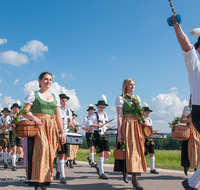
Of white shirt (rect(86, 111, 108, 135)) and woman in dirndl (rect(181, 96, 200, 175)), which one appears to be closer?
woman in dirndl (rect(181, 96, 200, 175))

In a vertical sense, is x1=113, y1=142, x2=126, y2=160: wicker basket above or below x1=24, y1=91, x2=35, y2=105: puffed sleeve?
below

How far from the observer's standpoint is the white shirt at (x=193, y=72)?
2.89 m

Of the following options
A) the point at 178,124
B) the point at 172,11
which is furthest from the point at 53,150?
the point at 178,124

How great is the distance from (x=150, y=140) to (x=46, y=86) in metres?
5.07

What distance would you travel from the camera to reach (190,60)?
2910mm

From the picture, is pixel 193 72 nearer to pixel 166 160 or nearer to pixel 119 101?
pixel 119 101

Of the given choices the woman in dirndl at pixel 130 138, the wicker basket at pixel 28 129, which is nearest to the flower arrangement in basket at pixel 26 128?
the wicker basket at pixel 28 129

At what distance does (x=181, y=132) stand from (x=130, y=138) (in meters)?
1.81

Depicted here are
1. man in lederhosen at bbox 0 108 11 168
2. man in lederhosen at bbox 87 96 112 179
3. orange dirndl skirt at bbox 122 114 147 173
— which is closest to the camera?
orange dirndl skirt at bbox 122 114 147 173

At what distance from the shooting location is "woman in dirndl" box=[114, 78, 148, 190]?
16.1ft

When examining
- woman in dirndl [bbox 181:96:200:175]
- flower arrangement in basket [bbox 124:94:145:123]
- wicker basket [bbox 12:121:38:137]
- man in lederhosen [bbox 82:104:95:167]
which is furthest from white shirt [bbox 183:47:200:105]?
man in lederhosen [bbox 82:104:95:167]

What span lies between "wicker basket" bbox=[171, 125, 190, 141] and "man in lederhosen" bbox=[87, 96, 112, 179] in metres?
2.13

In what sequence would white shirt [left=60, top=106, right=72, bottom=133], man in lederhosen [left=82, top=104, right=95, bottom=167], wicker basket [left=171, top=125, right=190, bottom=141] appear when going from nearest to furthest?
wicker basket [left=171, top=125, right=190, bottom=141] < white shirt [left=60, top=106, right=72, bottom=133] < man in lederhosen [left=82, top=104, right=95, bottom=167]

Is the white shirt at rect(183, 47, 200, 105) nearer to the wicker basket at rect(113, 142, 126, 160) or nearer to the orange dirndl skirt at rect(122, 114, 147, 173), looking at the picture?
the orange dirndl skirt at rect(122, 114, 147, 173)
